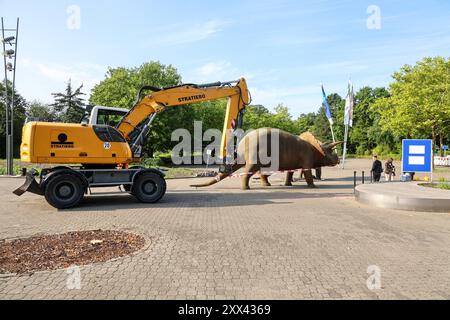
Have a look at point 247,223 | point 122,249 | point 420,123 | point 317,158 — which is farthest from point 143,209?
point 420,123

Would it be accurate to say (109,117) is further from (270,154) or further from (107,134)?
(270,154)

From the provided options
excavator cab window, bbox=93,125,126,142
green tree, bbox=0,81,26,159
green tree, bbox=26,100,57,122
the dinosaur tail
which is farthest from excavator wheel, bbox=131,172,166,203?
green tree, bbox=26,100,57,122

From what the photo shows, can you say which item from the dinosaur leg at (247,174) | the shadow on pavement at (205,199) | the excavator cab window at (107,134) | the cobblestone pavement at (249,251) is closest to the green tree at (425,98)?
the shadow on pavement at (205,199)

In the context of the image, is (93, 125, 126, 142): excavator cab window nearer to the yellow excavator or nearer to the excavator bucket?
the yellow excavator

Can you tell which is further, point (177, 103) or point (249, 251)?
point (177, 103)

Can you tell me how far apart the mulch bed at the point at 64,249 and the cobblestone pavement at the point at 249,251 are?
34 cm

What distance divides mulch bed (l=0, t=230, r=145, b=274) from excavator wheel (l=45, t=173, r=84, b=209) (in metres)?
3.91

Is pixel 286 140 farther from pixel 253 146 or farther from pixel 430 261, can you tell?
pixel 430 261

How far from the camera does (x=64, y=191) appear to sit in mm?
11648

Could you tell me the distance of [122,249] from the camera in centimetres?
677

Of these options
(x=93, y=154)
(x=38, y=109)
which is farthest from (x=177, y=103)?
(x=38, y=109)

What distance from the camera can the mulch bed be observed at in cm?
588

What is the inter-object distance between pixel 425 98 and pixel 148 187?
100ft

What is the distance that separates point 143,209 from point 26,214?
11.1ft
